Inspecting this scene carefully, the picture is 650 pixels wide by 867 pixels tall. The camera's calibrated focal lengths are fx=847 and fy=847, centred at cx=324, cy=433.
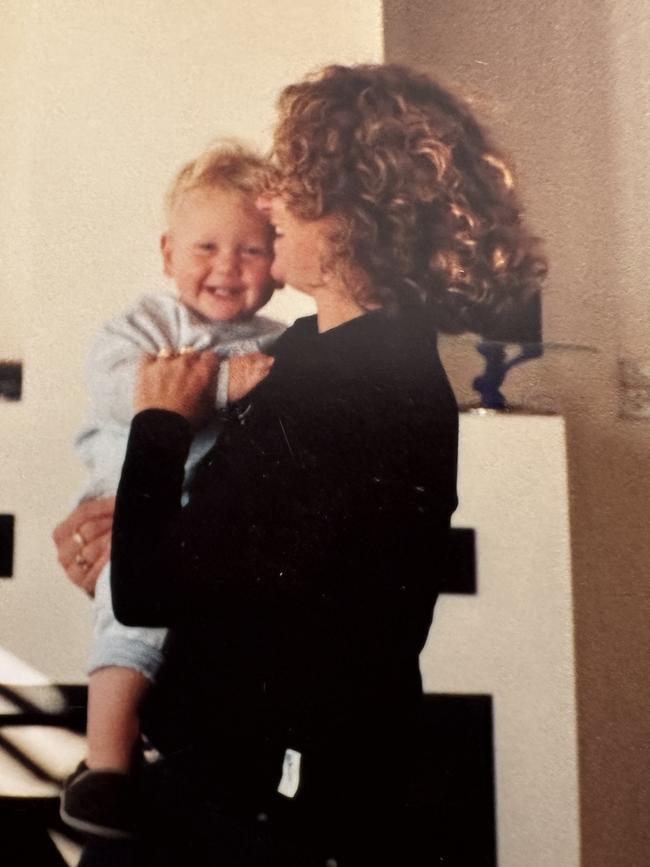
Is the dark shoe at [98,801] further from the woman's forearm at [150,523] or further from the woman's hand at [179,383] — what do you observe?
the woman's hand at [179,383]

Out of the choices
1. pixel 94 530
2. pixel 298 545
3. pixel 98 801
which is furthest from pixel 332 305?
pixel 98 801

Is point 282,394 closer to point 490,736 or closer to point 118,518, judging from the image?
point 118,518

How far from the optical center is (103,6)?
4.94 feet

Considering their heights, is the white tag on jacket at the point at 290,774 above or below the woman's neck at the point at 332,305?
below

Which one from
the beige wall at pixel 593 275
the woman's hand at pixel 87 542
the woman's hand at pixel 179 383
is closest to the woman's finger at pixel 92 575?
the woman's hand at pixel 87 542

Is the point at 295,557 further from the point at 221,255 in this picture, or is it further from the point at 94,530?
the point at 221,255

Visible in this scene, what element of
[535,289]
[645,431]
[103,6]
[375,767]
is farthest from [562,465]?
[103,6]

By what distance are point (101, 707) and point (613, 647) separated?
890 millimetres

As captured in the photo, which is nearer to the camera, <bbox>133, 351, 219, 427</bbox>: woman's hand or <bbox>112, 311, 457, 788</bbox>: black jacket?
<bbox>112, 311, 457, 788</bbox>: black jacket

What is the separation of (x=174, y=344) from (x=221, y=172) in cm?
32

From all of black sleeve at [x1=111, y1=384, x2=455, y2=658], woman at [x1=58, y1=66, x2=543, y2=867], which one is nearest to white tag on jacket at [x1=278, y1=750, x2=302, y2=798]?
woman at [x1=58, y1=66, x2=543, y2=867]

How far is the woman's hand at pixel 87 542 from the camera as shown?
143cm

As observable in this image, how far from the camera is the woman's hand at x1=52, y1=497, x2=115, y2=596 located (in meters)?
1.43

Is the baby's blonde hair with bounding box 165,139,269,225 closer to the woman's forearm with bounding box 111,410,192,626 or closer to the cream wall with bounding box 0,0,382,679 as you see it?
the cream wall with bounding box 0,0,382,679
